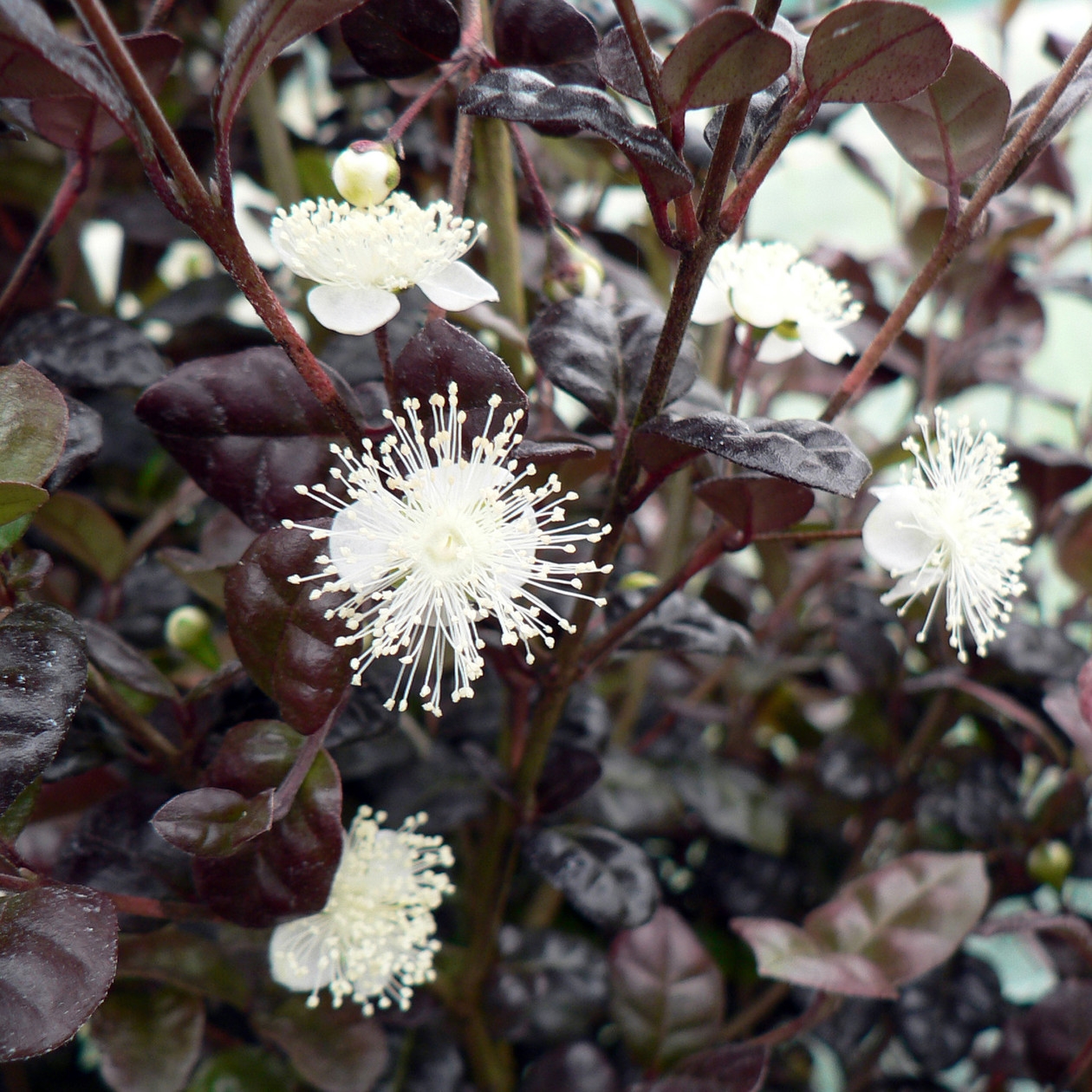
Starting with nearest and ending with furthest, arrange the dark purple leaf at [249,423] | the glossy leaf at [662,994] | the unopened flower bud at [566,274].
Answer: the dark purple leaf at [249,423]
the unopened flower bud at [566,274]
the glossy leaf at [662,994]

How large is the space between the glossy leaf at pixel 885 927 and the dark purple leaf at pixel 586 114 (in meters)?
0.44

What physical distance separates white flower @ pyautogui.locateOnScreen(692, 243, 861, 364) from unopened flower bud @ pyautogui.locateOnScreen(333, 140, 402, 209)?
19 cm

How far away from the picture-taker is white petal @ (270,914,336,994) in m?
0.53

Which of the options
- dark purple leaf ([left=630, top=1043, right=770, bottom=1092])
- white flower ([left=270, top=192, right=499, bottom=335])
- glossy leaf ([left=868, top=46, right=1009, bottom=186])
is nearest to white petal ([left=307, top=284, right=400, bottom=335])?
white flower ([left=270, top=192, right=499, bottom=335])

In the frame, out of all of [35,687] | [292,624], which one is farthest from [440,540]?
[35,687]

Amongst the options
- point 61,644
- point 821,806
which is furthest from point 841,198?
point 61,644

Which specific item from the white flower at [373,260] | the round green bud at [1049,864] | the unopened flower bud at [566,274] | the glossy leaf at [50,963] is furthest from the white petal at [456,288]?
the round green bud at [1049,864]

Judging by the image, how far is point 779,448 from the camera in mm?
399

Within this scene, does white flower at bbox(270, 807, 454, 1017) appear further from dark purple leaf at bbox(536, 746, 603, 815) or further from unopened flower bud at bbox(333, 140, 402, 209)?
unopened flower bud at bbox(333, 140, 402, 209)

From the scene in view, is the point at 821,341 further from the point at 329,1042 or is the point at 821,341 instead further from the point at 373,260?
the point at 329,1042

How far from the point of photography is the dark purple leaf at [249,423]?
0.46 m

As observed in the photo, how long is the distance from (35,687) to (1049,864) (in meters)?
0.78

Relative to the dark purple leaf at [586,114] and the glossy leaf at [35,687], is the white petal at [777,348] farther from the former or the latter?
the glossy leaf at [35,687]

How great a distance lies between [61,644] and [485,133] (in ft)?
1.23
